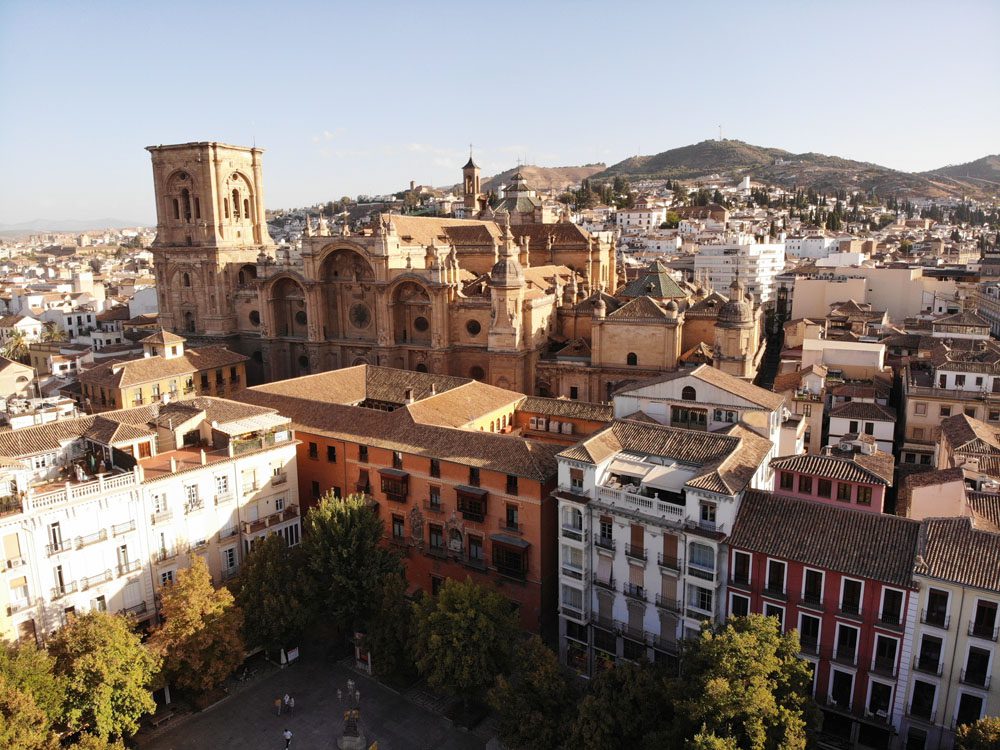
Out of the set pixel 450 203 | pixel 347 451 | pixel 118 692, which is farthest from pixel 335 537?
pixel 450 203

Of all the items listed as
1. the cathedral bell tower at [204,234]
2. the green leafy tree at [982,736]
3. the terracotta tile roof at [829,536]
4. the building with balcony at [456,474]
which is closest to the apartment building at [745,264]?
the cathedral bell tower at [204,234]

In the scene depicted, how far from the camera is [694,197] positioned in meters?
170

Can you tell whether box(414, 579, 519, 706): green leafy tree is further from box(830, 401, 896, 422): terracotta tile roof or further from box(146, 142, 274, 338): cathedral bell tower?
box(146, 142, 274, 338): cathedral bell tower

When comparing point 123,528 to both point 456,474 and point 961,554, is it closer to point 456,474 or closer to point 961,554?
point 456,474

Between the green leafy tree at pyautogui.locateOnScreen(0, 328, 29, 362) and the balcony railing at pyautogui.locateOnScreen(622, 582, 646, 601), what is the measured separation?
245 feet

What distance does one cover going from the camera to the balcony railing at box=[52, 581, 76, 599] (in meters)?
25.6

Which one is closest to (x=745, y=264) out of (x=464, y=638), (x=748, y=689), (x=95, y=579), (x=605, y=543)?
(x=605, y=543)

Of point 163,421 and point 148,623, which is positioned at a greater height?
point 163,421

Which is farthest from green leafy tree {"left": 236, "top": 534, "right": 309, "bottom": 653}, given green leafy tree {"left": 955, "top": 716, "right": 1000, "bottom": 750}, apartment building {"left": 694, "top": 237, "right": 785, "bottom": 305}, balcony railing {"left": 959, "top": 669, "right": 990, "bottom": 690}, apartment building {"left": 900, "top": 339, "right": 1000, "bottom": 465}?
apartment building {"left": 694, "top": 237, "right": 785, "bottom": 305}

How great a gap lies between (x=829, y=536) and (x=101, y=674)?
23.8 m

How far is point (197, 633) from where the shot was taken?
26078 mm

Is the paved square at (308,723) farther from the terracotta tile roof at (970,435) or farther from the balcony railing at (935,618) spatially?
the terracotta tile roof at (970,435)

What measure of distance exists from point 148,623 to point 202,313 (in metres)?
40.4

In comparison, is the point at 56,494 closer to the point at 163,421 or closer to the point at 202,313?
the point at 163,421
